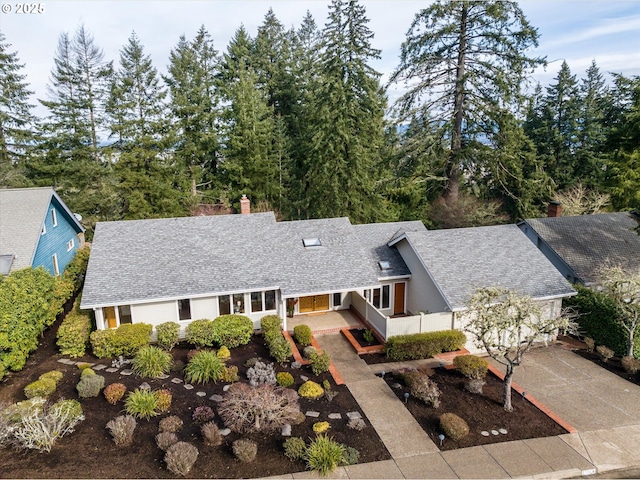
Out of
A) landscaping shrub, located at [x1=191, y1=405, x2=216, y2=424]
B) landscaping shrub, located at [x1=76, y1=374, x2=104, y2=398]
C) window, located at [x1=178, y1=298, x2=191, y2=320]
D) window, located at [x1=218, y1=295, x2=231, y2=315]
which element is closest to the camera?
landscaping shrub, located at [x1=191, y1=405, x2=216, y2=424]

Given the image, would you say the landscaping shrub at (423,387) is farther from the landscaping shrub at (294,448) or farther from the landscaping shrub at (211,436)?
the landscaping shrub at (211,436)

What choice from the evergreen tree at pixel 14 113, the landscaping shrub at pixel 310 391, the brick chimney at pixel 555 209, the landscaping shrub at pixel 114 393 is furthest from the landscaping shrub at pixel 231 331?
the evergreen tree at pixel 14 113

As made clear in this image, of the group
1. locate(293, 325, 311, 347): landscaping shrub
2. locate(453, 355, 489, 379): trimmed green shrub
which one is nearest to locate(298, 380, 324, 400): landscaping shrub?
locate(293, 325, 311, 347): landscaping shrub

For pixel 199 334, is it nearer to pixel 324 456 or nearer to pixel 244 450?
pixel 244 450

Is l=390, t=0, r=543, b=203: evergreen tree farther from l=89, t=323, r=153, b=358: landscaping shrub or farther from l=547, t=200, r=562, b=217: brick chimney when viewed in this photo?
l=89, t=323, r=153, b=358: landscaping shrub

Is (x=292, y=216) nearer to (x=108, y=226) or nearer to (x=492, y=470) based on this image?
(x=108, y=226)

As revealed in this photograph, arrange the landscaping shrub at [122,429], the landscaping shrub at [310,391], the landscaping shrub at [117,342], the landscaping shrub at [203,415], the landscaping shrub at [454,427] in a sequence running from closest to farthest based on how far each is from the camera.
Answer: the landscaping shrub at [122,429] → the landscaping shrub at [454,427] → the landscaping shrub at [203,415] → the landscaping shrub at [310,391] → the landscaping shrub at [117,342]
